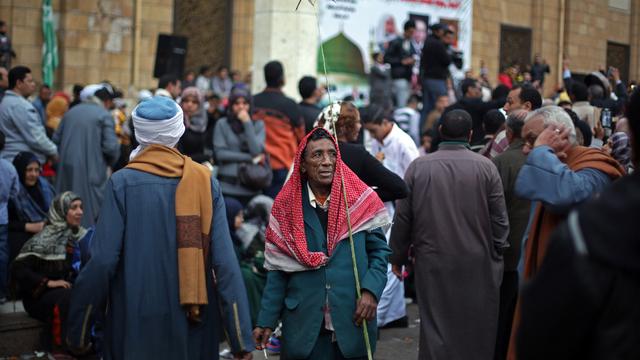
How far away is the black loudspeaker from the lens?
15.9m

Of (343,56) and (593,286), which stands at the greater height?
(343,56)

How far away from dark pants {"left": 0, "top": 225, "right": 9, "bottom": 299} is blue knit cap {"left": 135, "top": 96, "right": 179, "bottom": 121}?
12.3 ft

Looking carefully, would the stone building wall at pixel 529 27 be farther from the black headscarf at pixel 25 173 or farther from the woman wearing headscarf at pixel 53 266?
the woman wearing headscarf at pixel 53 266

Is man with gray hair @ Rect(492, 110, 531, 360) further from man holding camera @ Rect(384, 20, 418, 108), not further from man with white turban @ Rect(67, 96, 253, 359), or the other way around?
man holding camera @ Rect(384, 20, 418, 108)

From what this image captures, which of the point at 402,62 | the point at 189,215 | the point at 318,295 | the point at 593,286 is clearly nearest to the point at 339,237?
the point at 318,295

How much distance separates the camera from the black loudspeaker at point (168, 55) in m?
15.9

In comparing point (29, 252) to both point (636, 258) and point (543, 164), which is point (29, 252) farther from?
point (636, 258)

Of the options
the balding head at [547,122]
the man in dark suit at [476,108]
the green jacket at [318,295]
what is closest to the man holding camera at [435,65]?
the man in dark suit at [476,108]

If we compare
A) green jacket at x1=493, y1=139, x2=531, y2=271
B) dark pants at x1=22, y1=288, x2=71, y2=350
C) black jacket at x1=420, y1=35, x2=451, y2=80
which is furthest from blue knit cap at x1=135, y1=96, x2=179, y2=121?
black jacket at x1=420, y1=35, x2=451, y2=80

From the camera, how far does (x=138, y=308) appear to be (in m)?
4.59

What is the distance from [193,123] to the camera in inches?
402

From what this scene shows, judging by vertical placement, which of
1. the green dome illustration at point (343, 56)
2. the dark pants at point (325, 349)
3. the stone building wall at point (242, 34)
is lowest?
the dark pants at point (325, 349)

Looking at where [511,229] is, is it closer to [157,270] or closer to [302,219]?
[302,219]

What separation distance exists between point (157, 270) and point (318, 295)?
822mm
